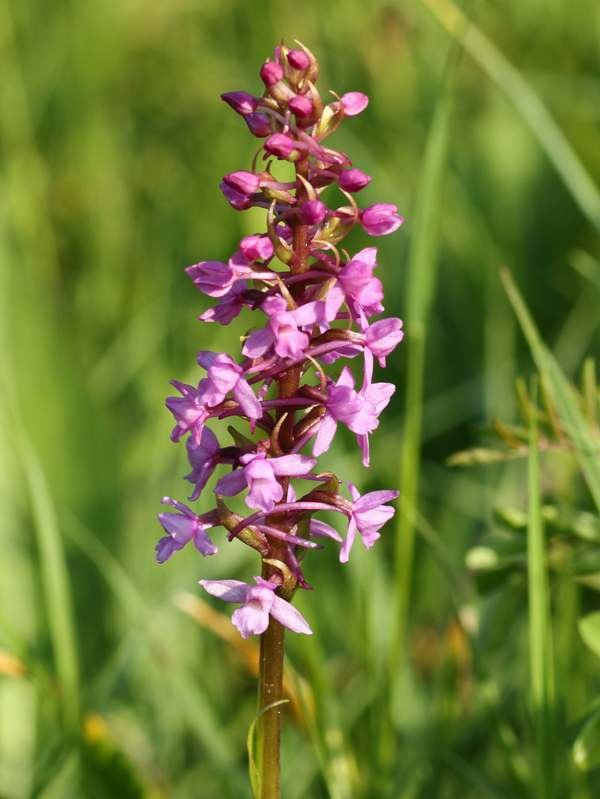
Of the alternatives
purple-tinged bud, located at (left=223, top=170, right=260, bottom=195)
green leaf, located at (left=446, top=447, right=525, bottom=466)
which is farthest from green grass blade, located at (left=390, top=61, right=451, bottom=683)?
purple-tinged bud, located at (left=223, top=170, right=260, bottom=195)

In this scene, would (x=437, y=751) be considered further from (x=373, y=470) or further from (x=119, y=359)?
(x=119, y=359)

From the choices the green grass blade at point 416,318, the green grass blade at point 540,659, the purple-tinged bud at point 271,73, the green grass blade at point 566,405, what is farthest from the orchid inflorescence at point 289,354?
the green grass blade at point 416,318

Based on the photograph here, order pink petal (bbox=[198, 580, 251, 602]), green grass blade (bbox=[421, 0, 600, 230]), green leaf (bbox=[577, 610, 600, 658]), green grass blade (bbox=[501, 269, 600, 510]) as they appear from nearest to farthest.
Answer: pink petal (bbox=[198, 580, 251, 602]) → green leaf (bbox=[577, 610, 600, 658]) → green grass blade (bbox=[501, 269, 600, 510]) → green grass blade (bbox=[421, 0, 600, 230])

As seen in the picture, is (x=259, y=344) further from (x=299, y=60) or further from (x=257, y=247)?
(x=299, y=60)

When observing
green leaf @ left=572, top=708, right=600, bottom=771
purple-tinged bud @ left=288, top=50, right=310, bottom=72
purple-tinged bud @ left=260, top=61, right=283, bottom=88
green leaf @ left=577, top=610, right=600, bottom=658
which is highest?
purple-tinged bud @ left=288, top=50, right=310, bottom=72

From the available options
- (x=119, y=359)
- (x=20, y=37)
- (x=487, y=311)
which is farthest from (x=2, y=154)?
(x=487, y=311)

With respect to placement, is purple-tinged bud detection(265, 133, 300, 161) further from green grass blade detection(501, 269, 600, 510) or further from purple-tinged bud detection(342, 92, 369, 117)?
green grass blade detection(501, 269, 600, 510)
